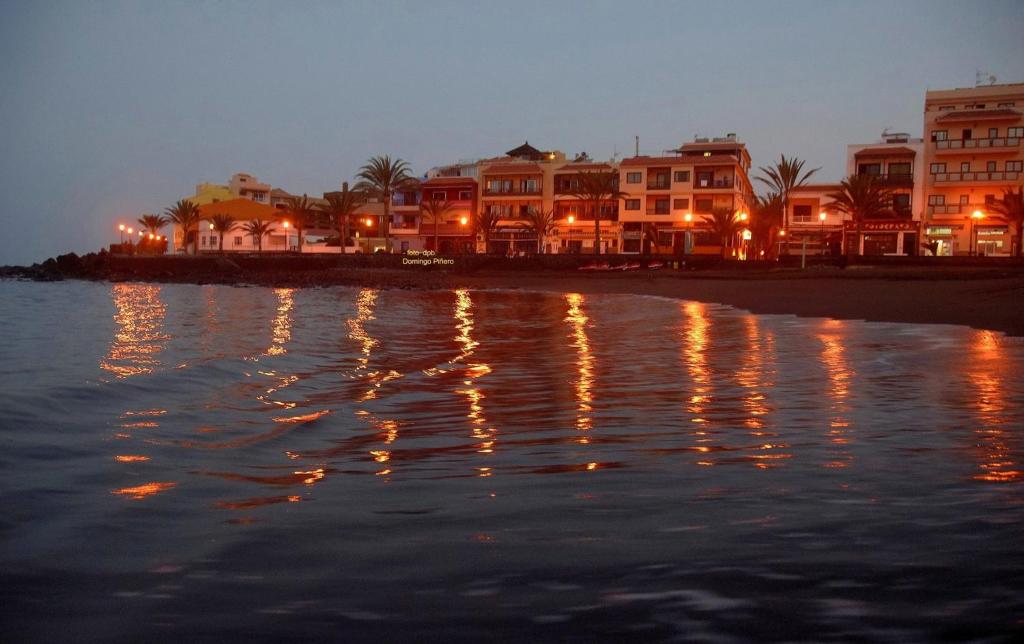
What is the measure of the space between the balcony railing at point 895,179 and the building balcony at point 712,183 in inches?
446

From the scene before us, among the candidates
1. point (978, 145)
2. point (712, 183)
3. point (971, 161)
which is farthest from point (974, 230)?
point (712, 183)

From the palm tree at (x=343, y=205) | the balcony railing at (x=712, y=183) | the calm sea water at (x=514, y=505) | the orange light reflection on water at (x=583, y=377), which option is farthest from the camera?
the palm tree at (x=343, y=205)

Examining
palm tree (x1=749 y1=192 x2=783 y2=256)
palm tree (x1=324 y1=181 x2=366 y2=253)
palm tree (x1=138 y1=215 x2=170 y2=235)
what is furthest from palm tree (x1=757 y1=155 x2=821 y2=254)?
palm tree (x1=138 y1=215 x2=170 y2=235)

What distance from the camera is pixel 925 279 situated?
1243 inches

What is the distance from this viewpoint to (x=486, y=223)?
71312mm

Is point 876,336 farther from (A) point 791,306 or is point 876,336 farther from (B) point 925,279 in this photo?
(B) point 925,279

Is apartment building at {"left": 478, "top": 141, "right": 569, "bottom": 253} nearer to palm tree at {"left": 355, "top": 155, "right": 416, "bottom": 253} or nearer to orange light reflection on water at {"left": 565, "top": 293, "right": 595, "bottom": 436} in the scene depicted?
palm tree at {"left": 355, "top": 155, "right": 416, "bottom": 253}

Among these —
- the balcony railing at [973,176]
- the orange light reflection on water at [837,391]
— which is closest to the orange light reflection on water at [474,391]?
the orange light reflection on water at [837,391]

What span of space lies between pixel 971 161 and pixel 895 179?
5.48 m

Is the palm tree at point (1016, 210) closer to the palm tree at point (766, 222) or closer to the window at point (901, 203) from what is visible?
the window at point (901, 203)

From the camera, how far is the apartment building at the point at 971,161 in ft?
195

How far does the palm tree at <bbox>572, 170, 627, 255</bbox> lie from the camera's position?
6212cm

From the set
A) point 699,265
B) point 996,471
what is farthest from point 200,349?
point 699,265

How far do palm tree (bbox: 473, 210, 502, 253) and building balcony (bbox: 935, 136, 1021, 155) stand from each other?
37.1 metres
